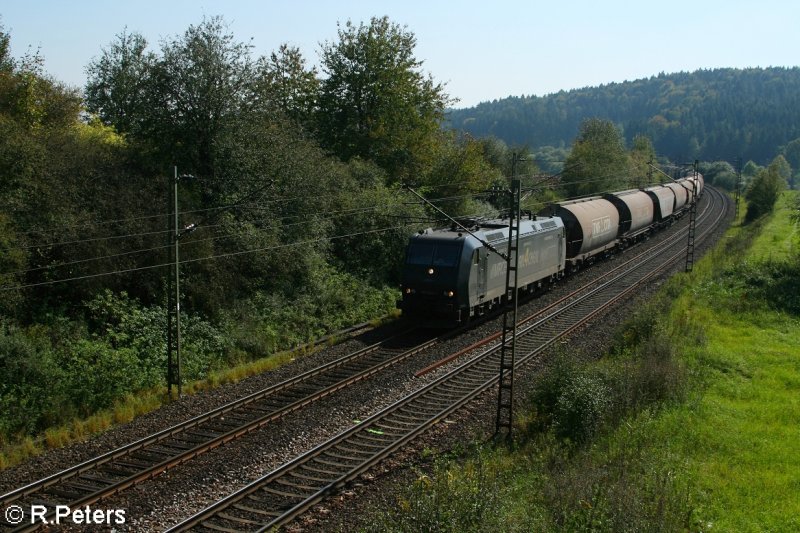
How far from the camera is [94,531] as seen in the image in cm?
1089

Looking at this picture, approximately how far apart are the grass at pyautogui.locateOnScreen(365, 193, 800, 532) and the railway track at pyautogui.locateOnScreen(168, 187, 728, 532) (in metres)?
1.67

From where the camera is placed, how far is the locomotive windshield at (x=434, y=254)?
23.1 meters

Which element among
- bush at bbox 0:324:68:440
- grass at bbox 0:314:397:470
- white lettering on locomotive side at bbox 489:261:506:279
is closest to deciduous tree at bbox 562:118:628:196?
white lettering on locomotive side at bbox 489:261:506:279

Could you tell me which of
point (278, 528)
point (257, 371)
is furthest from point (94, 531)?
point (257, 371)

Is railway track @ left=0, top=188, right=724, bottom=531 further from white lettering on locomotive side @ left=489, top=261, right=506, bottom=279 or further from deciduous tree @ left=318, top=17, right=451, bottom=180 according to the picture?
deciduous tree @ left=318, top=17, right=451, bottom=180

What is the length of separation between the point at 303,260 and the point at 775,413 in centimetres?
1670

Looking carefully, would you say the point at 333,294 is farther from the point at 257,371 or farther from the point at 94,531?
the point at 94,531

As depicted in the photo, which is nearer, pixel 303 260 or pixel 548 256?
→ pixel 303 260

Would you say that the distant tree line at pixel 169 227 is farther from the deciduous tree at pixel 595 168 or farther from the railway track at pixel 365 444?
the deciduous tree at pixel 595 168

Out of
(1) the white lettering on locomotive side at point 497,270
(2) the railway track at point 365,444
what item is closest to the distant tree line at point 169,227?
(1) the white lettering on locomotive side at point 497,270

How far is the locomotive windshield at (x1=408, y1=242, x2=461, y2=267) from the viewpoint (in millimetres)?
23125

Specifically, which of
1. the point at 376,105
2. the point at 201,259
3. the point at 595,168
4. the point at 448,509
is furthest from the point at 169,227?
the point at 595,168

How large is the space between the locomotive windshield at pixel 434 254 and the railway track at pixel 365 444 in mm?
3305

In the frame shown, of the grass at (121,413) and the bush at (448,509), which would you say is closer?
the bush at (448,509)
